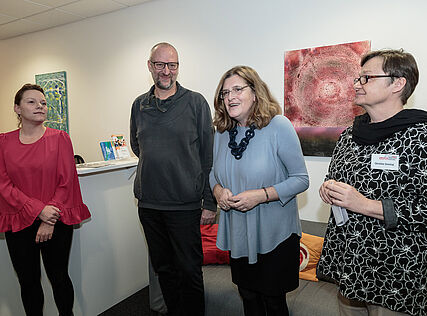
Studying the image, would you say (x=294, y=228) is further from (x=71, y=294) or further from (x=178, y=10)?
(x=178, y=10)

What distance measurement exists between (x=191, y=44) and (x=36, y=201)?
7.43ft

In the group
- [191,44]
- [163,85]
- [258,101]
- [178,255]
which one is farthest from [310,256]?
[191,44]

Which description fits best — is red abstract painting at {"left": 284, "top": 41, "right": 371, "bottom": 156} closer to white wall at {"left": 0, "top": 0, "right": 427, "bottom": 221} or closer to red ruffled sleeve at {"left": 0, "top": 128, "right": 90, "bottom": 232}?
white wall at {"left": 0, "top": 0, "right": 427, "bottom": 221}

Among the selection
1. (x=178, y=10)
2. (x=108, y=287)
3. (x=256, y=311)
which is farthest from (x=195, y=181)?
(x=178, y=10)

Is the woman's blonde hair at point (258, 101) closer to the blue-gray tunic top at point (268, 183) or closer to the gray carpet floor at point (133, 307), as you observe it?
the blue-gray tunic top at point (268, 183)

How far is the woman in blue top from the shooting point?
4.92 ft

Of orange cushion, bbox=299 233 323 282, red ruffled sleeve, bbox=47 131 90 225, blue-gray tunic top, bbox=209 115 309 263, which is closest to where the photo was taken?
blue-gray tunic top, bbox=209 115 309 263

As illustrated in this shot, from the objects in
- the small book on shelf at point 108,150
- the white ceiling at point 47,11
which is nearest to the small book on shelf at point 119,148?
the small book on shelf at point 108,150

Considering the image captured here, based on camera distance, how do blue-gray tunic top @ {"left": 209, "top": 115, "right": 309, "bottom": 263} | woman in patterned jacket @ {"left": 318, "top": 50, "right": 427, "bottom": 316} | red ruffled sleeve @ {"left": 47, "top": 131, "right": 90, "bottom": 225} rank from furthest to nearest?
red ruffled sleeve @ {"left": 47, "top": 131, "right": 90, "bottom": 225}, blue-gray tunic top @ {"left": 209, "top": 115, "right": 309, "bottom": 263}, woman in patterned jacket @ {"left": 318, "top": 50, "right": 427, "bottom": 316}

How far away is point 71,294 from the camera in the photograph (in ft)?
6.88

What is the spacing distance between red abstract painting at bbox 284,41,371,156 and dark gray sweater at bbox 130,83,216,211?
1.18 m

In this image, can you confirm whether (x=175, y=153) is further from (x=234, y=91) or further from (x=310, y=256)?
(x=310, y=256)

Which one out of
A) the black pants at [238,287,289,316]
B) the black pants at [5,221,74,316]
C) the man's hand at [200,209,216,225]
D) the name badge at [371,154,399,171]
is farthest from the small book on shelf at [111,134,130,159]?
the name badge at [371,154,399,171]

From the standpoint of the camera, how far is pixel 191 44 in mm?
3473
